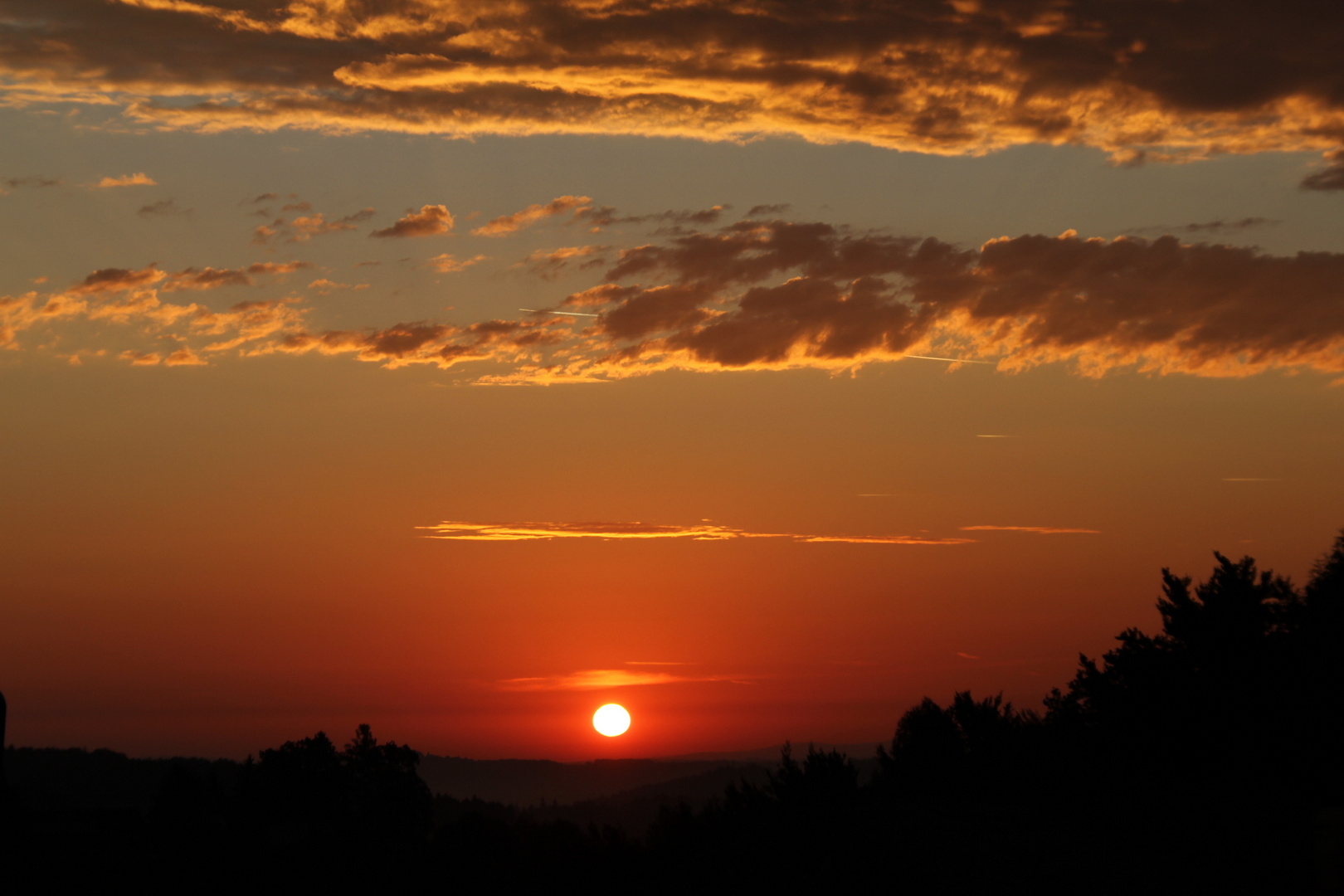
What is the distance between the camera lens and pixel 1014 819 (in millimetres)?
30312

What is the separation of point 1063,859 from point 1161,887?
6.15 feet

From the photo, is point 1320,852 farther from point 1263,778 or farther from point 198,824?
point 198,824

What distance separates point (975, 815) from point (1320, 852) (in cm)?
1872

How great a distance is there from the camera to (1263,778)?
44.2 metres

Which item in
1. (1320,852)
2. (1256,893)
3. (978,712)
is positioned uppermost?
(978,712)

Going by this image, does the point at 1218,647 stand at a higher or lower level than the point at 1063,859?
higher

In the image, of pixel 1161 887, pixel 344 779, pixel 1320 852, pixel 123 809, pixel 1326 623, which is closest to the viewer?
pixel 1320 852

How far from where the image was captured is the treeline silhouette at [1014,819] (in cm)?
2558

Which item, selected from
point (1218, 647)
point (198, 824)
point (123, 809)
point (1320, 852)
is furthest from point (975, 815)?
point (198, 824)

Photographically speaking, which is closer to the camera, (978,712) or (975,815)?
(975,815)

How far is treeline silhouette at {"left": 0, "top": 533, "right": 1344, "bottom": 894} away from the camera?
25578mm

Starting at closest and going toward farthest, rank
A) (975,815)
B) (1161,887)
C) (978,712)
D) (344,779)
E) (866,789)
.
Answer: (1161,887) < (975,815) < (866,789) < (978,712) < (344,779)

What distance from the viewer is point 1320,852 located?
12812 millimetres

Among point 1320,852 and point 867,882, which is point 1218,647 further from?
point 1320,852
